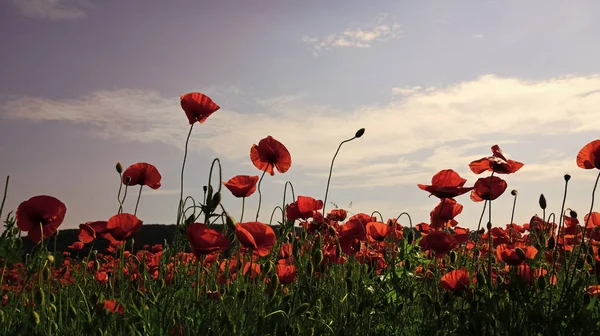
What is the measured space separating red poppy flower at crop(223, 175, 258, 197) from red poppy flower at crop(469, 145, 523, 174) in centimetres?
120

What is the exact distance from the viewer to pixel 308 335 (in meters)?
2.62

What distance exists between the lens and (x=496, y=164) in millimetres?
3068

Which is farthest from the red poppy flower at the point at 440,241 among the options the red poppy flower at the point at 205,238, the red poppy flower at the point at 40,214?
the red poppy flower at the point at 40,214

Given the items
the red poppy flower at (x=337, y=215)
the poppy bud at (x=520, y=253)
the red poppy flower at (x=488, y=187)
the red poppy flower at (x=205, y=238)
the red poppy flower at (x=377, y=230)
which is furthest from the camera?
the red poppy flower at (x=337, y=215)

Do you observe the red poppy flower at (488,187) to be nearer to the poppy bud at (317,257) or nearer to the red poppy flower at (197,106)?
the poppy bud at (317,257)

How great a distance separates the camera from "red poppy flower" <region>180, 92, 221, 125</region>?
3.16 meters

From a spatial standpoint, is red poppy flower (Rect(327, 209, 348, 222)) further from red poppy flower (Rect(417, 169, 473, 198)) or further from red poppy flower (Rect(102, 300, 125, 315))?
red poppy flower (Rect(102, 300, 125, 315))

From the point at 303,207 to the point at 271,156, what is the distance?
397mm

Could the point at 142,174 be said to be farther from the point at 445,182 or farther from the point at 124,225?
the point at 445,182

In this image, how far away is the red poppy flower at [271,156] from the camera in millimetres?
3348

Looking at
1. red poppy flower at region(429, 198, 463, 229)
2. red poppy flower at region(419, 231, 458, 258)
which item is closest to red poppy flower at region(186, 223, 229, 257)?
red poppy flower at region(419, 231, 458, 258)

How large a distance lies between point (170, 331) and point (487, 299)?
1616 mm

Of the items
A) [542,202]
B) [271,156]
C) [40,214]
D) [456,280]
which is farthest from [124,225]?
[542,202]

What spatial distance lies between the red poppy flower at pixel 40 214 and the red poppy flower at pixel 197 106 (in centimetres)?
80
